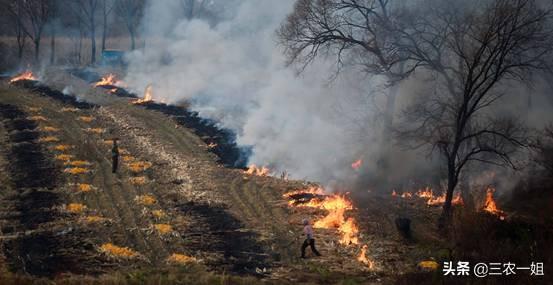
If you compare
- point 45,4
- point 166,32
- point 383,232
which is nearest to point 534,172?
point 383,232

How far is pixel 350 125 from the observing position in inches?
1201

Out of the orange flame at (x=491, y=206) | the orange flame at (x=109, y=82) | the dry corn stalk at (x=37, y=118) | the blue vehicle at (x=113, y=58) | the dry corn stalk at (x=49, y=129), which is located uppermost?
the blue vehicle at (x=113, y=58)

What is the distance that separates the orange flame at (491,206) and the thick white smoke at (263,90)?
637 centimetres

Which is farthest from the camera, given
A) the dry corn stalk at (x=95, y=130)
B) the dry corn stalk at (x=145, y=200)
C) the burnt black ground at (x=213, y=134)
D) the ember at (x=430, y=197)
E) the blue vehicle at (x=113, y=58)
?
the blue vehicle at (x=113, y=58)

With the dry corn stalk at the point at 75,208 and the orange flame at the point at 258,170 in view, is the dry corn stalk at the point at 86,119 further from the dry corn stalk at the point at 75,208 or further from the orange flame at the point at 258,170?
the dry corn stalk at the point at 75,208

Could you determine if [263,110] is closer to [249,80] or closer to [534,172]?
[249,80]

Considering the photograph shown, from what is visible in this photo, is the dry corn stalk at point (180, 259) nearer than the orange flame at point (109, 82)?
Yes

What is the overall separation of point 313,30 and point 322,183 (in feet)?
24.0

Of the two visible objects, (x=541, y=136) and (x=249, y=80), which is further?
(x=249, y=80)

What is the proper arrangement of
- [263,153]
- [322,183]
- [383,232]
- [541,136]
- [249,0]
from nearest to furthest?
1. [383,232]
2. [541,136]
3. [322,183]
4. [263,153]
5. [249,0]

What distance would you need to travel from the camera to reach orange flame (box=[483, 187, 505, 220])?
1857 centimetres

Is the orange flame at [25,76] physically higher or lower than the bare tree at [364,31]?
higher

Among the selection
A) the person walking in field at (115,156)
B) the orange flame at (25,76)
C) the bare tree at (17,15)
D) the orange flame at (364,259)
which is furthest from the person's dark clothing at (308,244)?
the bare tree at (17,15)

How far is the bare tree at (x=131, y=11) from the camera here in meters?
66.0
